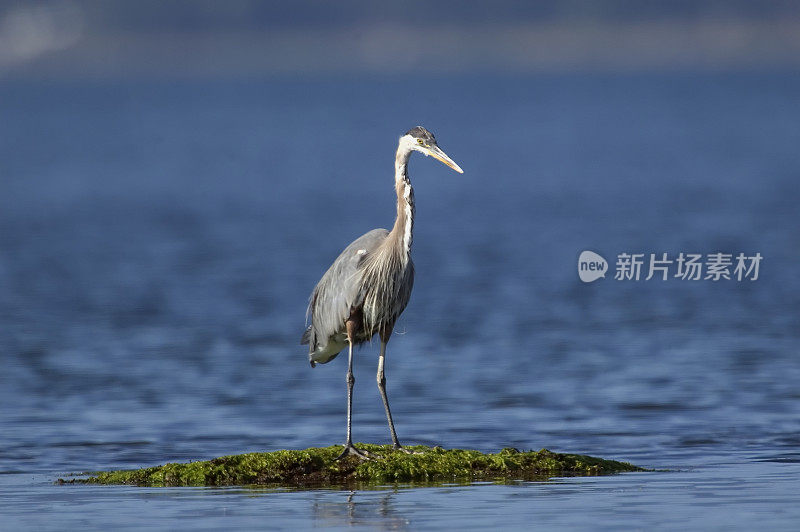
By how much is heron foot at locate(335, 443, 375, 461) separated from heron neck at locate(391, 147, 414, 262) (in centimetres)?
147

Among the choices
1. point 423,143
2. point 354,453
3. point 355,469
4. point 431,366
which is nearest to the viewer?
point 355,469

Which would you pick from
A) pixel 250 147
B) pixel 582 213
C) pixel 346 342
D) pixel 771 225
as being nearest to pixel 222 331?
pixel 346 342

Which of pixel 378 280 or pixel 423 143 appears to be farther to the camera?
pixel 378 280

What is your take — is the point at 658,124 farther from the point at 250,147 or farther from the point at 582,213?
the point at 582,213

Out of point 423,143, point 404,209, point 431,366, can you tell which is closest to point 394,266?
point 404,209

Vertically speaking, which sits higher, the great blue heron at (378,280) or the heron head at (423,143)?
the heron head at (423,143)

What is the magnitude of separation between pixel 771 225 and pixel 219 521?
126ft

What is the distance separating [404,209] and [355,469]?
198 cm

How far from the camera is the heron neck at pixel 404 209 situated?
12.8 metres

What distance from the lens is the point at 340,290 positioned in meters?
13.1

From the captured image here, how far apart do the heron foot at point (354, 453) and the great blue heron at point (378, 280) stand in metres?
0.27

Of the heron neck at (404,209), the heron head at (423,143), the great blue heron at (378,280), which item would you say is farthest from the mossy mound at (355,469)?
the heron head at (423,143)

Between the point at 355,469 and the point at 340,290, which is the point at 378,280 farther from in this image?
the point at 355,469

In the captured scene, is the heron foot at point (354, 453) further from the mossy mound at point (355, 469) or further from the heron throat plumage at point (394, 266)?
the heron throat plumage at point (394, 266)
